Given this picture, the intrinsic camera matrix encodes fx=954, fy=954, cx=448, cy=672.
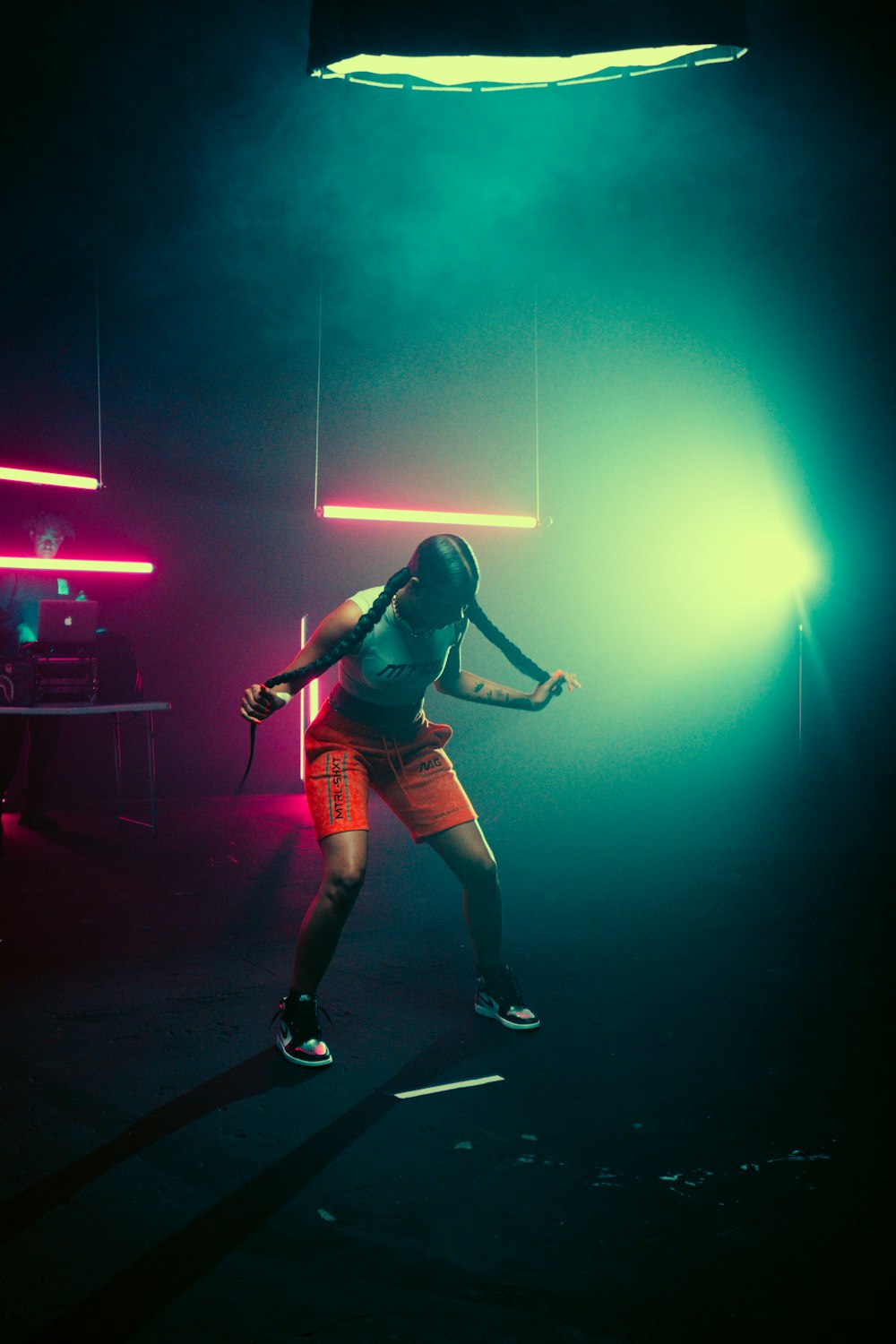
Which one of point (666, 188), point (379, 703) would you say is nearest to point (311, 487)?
point (666, 188)

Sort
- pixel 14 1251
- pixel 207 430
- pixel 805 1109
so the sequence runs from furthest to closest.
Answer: pixel 207 430 → pixel 805 1109 → pixel 14 1251

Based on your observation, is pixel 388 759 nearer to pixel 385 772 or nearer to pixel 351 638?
pixel 385 772

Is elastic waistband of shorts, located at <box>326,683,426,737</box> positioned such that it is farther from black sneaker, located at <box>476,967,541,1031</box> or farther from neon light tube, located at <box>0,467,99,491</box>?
neon light tube, located at <box>0,467,99,491</box>

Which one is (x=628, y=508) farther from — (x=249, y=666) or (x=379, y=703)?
(x=379, y=703)

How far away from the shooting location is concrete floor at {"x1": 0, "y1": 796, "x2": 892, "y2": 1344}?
1967 millimetres

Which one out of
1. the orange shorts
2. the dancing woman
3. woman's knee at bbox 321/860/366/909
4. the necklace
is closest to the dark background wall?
the dancing woman

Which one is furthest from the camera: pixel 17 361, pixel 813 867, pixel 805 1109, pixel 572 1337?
pixel 17 361

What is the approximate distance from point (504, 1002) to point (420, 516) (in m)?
5.77

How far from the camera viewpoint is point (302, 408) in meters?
9.46

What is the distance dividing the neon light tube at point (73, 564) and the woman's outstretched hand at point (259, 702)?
5.64 metres

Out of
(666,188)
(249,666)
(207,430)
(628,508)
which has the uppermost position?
(666,188)

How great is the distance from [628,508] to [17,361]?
6.03 metres

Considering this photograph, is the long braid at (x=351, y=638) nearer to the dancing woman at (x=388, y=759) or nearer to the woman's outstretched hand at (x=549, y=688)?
the dancing woman at (x=388, y=759)

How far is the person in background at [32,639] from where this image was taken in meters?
7.30
